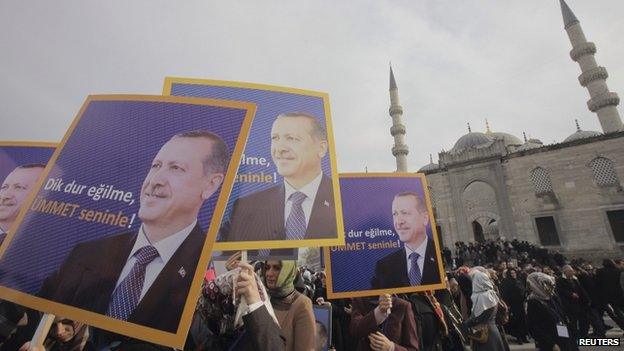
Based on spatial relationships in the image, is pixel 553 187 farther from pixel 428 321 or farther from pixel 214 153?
pixel 214 153

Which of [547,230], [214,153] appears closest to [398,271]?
[214,153]

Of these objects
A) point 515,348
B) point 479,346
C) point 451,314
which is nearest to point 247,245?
point 451,314

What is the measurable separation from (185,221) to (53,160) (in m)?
0.84

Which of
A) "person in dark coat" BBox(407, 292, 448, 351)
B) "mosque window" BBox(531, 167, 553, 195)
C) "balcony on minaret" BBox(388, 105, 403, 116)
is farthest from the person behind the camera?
"balcony on minaret" BBox(388, 105, 403, 116)

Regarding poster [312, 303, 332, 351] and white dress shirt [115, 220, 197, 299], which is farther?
poster [312, 303, 332, 351]

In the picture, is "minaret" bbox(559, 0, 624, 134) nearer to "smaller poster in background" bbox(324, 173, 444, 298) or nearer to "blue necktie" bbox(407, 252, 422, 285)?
"smaller poster in background" bbox(324, 173, 444, 298)

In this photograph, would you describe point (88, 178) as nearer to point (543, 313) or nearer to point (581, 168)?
point (543, 313)

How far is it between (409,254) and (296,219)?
1.52 metres

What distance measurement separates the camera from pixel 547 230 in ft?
66.8

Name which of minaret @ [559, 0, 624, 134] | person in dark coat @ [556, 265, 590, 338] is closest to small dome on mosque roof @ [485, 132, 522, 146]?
minaret @ [559, 0, 624, 134]

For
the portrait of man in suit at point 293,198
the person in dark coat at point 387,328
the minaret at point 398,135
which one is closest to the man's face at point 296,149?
the portrait of man in suit at point 293,198

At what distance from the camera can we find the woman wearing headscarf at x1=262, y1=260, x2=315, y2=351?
217cm

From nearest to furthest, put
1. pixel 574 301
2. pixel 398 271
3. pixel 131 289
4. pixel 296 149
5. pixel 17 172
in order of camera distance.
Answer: pixel 131 289 → pixel 296 149 → pixel 17 172 → pixel 398 271 → pixel 574 301

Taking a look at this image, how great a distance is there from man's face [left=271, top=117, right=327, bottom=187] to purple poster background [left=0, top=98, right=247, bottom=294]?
66 centimetres
